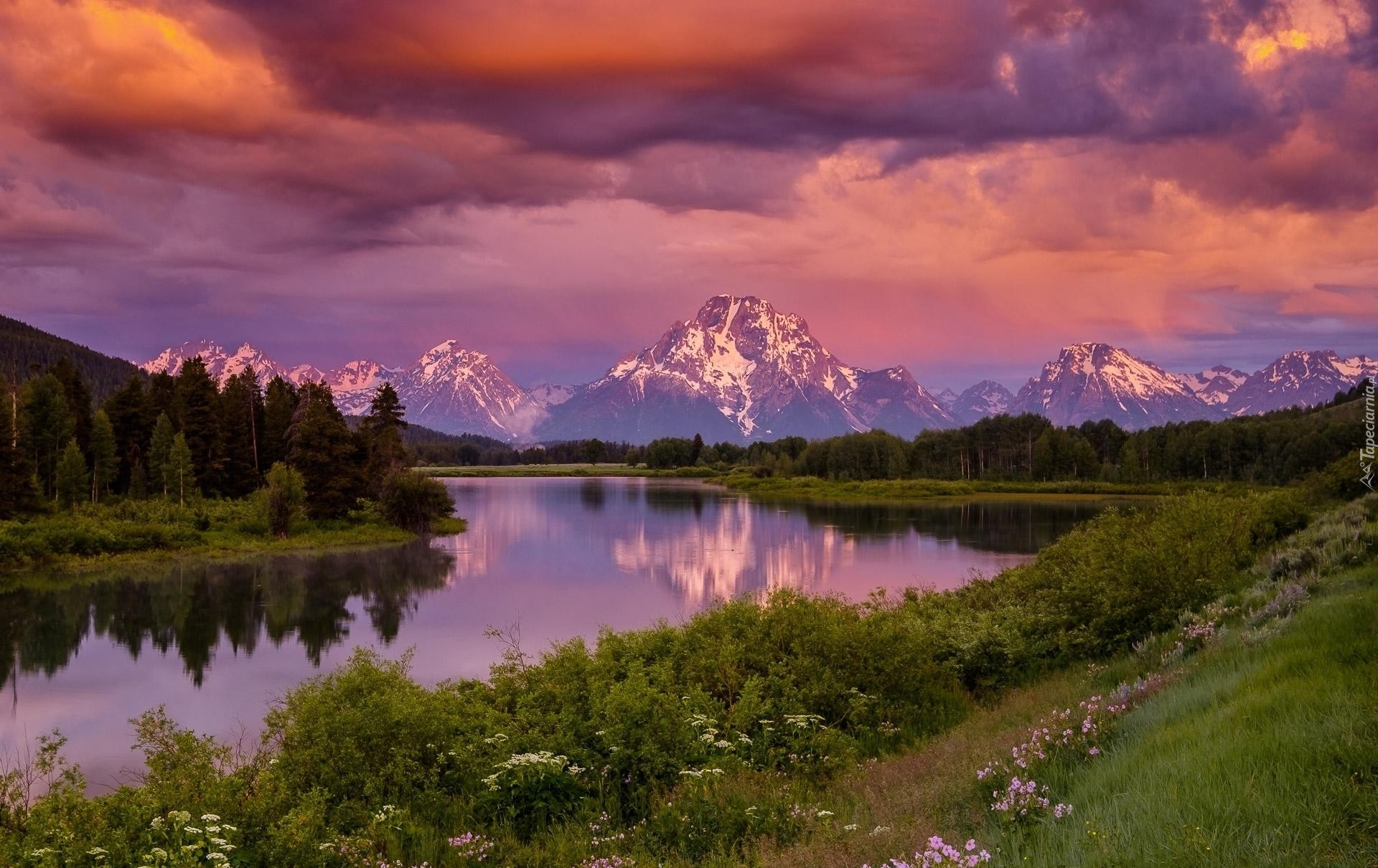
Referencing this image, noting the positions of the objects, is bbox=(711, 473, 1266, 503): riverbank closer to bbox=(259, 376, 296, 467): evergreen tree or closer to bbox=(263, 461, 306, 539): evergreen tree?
bbox=(259, 376, 296, 467): evergreen tree

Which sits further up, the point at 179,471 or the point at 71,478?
the point at 179,471

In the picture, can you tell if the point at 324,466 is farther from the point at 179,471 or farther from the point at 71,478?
the point at 71,478

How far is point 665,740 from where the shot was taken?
1325 cm

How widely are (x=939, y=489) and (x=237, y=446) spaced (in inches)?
4406

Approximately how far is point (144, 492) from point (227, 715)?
214 ft

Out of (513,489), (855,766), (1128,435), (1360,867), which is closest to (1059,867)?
(1360,867)

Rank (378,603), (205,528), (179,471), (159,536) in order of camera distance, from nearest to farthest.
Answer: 1. (378,603)
2. (159,536)
3. (205,528)
4. (179,471)

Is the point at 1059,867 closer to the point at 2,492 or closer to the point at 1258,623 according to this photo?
the point at 1258,623

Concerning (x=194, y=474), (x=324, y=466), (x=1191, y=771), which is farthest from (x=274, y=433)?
(x=1191, y=771)

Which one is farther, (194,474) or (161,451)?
(194,474)

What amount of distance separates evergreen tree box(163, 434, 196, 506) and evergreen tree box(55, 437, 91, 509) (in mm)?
6038

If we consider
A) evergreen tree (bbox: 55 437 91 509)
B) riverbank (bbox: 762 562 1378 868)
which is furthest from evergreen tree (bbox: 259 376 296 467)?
riverbank (bbox: 762 562 1378 868)

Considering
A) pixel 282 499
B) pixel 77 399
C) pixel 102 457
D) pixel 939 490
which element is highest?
pixel 77 399

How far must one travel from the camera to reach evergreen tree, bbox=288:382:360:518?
70750mm
